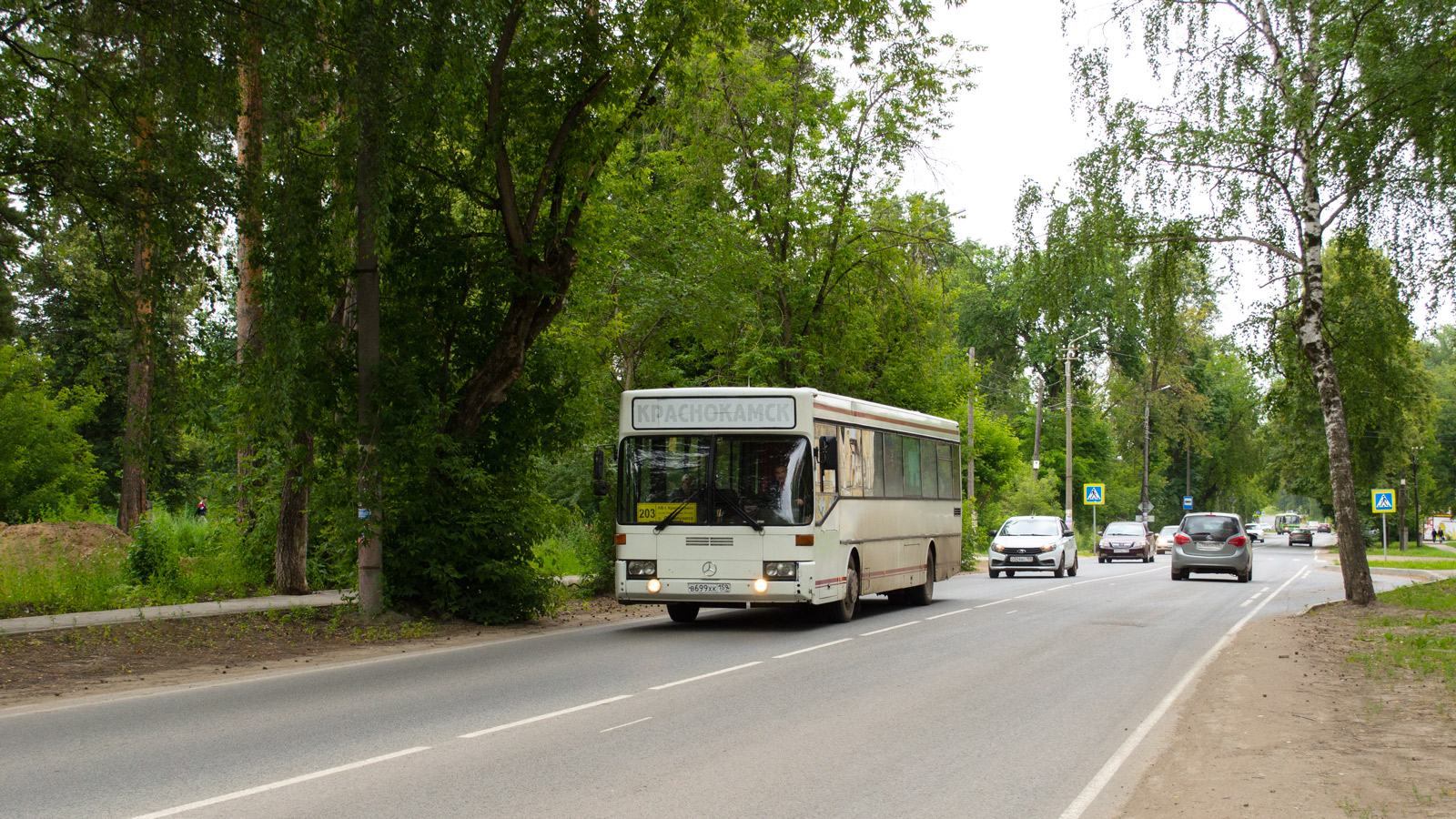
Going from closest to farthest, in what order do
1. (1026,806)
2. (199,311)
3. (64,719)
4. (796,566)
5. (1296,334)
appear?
(1026,806), (64,719), (199,311), (796,566), (1296,334)

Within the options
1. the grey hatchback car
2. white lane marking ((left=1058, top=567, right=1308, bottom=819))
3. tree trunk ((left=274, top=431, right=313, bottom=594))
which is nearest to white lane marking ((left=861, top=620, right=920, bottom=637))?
white lane marking ((left=1058, top=567, right=1308, bottom=819))

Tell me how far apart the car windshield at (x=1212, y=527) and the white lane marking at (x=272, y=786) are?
28.5 meters

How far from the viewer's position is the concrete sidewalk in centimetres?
1483

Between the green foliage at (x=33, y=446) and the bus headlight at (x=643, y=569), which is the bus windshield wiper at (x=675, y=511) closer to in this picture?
the bus headlight at (x=643, y=569)

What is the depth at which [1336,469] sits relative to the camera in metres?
20.1

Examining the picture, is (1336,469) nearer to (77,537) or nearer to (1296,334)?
(1296,334)

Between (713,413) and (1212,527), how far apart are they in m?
21.2

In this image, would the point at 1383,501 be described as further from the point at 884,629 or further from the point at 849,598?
the point at 884,629

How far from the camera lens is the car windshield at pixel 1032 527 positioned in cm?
3575

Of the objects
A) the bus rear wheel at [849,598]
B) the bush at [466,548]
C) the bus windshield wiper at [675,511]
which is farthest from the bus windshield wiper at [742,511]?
the bush at [466,548]

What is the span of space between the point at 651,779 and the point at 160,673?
728cm

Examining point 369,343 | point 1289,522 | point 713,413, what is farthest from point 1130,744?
point 1289,522

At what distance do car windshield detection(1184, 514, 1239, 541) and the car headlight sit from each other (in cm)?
2017

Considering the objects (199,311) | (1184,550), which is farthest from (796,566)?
(1184,550)
